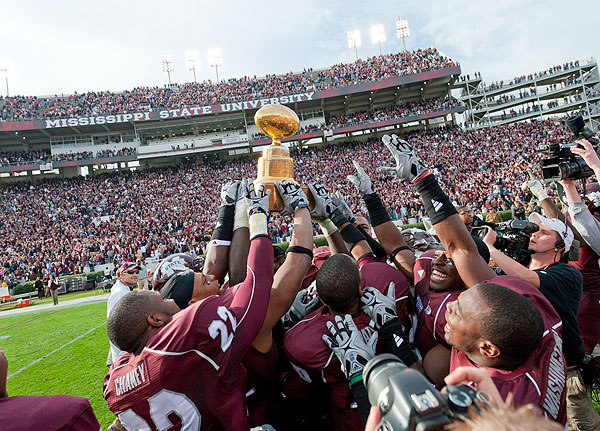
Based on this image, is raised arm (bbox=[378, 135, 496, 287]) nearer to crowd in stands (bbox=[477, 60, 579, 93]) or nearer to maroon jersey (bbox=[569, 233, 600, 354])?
maroon jersey (bbox=[569, 233, 600, 354])

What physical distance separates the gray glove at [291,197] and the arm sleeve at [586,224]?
251 cm

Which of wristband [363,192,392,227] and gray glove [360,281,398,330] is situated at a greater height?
wristband [363,192,392,227]

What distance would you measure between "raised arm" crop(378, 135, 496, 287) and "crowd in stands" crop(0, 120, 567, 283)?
18.4 meters

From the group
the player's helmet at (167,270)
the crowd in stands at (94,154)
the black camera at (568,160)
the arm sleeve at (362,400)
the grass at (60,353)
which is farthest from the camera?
the crowd in stands at (94,154)

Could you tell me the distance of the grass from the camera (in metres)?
4.89

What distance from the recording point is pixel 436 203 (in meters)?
2.08

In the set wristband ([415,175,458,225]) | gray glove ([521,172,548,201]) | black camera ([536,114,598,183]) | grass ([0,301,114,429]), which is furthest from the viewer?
grass ([0,301,114,429])

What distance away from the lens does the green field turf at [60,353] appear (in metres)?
4.90

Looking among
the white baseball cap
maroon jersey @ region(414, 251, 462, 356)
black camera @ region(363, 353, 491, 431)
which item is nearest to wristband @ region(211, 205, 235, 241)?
maroon jersey @ region(414, 251, 462, 356)

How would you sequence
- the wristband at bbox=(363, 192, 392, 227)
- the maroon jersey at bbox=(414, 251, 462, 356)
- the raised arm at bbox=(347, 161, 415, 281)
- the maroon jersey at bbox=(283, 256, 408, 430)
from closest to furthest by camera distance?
the maroon jersey at bbox=(283, 256, 408, 430) → the maroon jersey at bbox=(414, 251, 462, 356) → the raised arm at bbox=(347, 161, 415, 281) → the wristband at bbox=(363, 192, 392, 227)

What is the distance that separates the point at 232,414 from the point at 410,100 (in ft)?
139

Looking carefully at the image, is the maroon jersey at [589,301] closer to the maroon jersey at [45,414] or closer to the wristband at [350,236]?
the wristband at [350,236]

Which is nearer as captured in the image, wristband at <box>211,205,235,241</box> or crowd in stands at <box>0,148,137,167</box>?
wristband at <box>211,205,235,241</box>

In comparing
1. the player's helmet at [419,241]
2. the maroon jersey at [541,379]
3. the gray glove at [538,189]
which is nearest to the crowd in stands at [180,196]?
the gray glove at [538,189]
